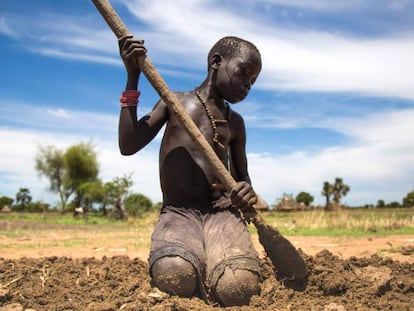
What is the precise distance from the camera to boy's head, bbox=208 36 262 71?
11.0ft

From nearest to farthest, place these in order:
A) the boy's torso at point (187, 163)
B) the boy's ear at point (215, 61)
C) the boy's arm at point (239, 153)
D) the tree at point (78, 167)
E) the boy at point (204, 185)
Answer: the boy at point (204, 185), the boy's torso at point (187, 163), the boy's ear at point (215, 61), the boy's arm at point (239, 153), the tree at point (78, 167)

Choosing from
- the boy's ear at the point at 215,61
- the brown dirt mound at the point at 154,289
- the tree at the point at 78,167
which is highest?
the tree at the point at 78,167

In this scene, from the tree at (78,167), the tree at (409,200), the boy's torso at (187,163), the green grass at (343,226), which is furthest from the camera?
the tree at (78,167)

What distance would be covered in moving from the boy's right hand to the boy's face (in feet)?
2.02

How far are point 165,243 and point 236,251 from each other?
1.42 feet

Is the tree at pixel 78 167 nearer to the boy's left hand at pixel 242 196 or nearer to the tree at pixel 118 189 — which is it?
the tree at pixel 118 189

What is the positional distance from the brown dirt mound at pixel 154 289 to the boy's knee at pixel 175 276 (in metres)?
0.07

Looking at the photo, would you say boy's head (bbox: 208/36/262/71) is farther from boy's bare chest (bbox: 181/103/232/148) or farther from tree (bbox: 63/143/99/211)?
tree (bbox: 63/143/99/211)

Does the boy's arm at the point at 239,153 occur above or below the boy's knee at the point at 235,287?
above

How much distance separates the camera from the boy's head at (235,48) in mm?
3341

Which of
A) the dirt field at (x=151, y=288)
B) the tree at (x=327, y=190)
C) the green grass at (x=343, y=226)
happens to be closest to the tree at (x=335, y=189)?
the tree at (x=327, y=190)

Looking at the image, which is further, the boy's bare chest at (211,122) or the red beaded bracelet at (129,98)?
the boy's bare chest at (211,122)

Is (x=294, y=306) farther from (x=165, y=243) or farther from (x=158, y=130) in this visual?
(x=158, y=130)

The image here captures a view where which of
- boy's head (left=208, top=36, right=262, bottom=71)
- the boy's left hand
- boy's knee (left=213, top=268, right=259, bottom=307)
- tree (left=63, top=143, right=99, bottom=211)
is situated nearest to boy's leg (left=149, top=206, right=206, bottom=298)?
boy's knee (left=213, top=268, right=259, bottom=307)
